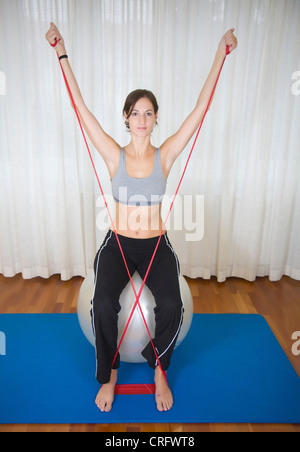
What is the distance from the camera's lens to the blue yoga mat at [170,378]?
161cm

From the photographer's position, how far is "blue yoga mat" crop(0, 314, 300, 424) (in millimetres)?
1608

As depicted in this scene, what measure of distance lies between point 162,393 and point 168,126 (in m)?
1.74

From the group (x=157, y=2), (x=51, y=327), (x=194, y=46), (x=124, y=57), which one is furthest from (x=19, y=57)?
(x=51, y=327)

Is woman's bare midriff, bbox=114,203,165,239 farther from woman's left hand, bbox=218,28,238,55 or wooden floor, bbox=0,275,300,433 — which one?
wooden floor, bbox=0,275,300,433

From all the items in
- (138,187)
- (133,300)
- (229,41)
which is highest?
(229,41)

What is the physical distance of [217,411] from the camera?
5.34 ft

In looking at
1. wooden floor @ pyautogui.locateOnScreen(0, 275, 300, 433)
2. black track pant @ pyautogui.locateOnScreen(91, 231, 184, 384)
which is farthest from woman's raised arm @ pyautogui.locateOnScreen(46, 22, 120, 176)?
wooden floor @ pyautogui.locateOnScreen(0, 275, 300, 433)

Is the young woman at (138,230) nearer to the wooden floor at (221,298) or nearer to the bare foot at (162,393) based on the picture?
the bare foot at (162,393)

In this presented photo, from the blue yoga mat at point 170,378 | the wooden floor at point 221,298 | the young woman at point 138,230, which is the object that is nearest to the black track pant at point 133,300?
the young woman at point 138,230

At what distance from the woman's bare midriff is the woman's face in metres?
0.37

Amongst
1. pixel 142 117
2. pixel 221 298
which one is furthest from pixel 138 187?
pixel 221 298

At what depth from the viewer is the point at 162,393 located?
1665mm

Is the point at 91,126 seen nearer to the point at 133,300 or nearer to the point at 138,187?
the point at 138,187

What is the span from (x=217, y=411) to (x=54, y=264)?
69.8 inches
